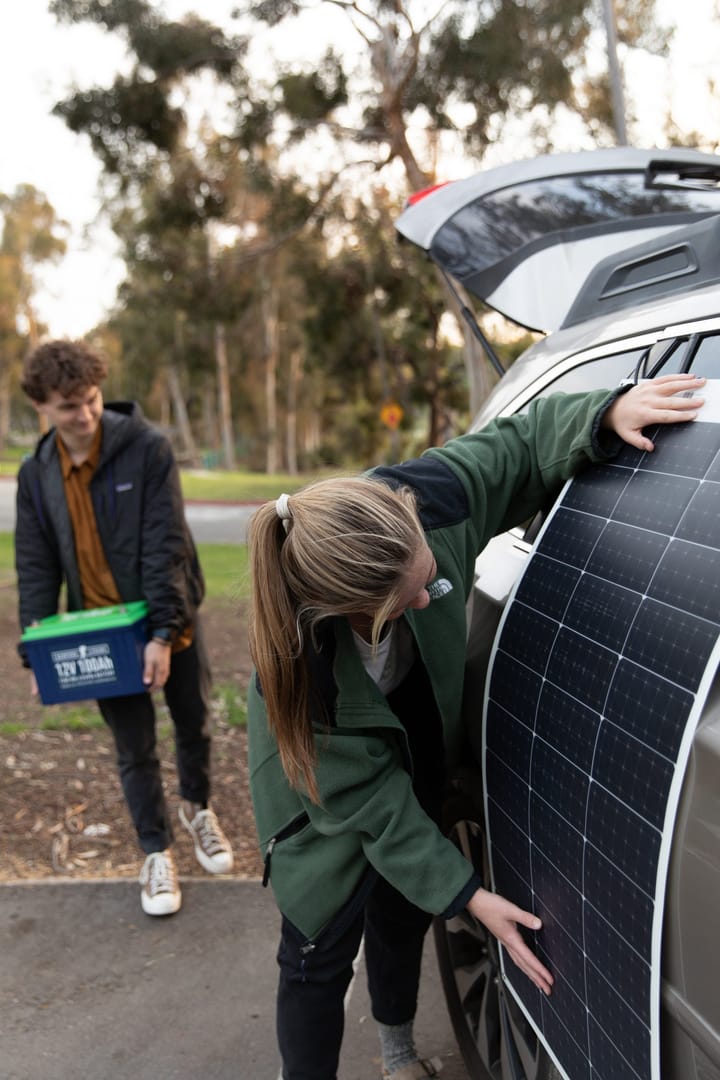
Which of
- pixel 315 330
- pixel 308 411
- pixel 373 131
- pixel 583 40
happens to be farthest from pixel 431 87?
pixel 308 411

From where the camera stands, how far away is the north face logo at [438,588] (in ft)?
6.36

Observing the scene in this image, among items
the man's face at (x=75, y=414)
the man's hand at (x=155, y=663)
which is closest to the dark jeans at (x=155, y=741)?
the man's hand at (x=155, y=663)

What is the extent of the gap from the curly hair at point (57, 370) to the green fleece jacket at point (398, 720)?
5.28 ft

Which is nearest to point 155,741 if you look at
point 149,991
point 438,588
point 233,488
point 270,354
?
point 149,991

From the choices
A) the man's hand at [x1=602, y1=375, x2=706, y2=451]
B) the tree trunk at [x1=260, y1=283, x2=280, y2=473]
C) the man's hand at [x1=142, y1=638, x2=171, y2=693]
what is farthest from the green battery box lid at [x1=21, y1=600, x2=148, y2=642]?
the tree trunk at [x1=260, y1=283, x2=280, y2=473]

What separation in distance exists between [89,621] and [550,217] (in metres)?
2.11

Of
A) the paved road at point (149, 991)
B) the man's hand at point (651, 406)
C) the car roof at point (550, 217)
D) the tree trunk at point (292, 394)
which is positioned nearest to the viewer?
the man's hand at point (651, 406)

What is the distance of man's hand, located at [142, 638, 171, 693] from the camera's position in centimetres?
337

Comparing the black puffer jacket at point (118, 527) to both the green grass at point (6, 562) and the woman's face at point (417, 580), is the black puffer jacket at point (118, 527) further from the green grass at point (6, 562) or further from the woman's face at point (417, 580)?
the green grass at point (6, 562)

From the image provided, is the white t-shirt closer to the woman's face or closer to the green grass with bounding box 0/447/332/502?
the woman's face

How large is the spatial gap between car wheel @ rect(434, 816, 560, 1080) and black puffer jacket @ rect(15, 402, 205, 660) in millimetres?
1517

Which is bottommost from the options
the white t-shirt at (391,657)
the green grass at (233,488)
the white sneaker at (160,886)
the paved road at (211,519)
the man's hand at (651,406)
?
the green grass at (233,488)

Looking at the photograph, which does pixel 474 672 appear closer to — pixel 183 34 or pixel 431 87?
pixel 431 87

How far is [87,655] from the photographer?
10.9 feet
